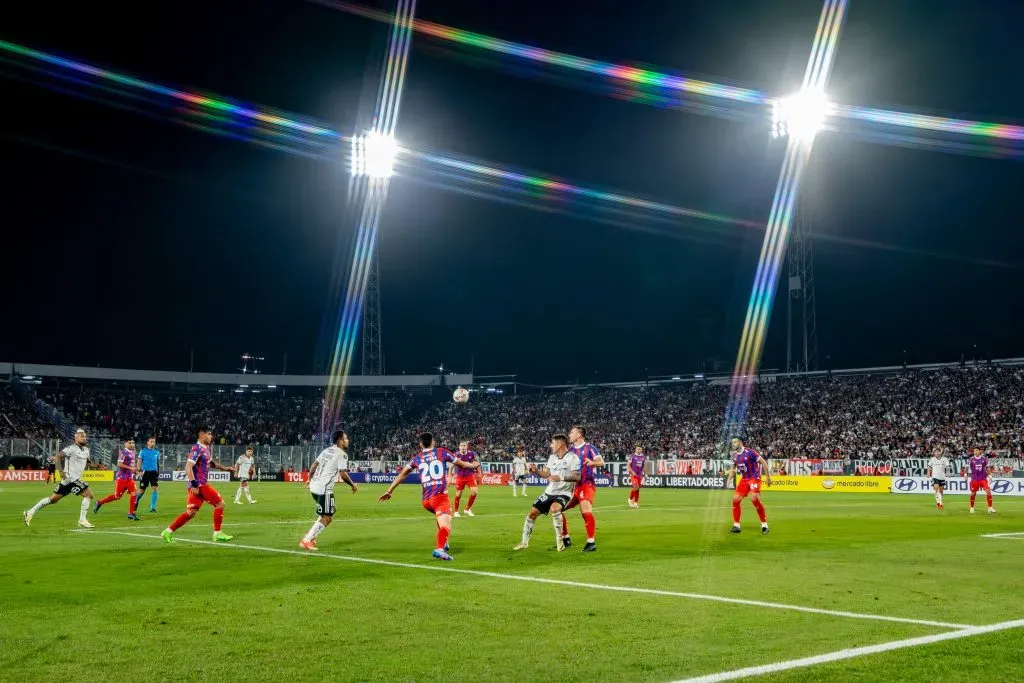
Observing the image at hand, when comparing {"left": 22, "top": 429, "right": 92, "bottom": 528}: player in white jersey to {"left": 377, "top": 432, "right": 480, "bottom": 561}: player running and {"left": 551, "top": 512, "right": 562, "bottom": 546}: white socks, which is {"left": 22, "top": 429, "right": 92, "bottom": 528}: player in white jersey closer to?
{"left": 377, "top": 432, "right": 480, "bottom": 561}: player running

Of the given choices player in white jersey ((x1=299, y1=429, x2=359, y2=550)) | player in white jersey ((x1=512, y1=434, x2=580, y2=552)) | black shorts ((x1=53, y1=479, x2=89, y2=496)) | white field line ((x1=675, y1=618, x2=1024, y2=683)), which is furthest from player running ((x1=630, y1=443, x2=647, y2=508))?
white field line ((x1=675, y1=618, x2=1024, y2=683))

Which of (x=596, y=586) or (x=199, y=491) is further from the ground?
(x=199, y=491)

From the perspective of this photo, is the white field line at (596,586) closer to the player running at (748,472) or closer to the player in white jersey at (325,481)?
the player in white jersey at (325,481)

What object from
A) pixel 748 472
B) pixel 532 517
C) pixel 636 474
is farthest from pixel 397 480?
pixel 636 474

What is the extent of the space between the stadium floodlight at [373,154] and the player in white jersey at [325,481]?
44.6 meters

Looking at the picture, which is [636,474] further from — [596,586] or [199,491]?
[596,586]

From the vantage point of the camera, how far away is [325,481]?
16.5m

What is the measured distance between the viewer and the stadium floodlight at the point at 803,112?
1946 inches

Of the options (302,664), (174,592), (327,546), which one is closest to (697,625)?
(302,664)

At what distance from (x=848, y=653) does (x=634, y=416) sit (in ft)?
224

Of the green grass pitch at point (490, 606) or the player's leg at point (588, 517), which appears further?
the player's leg at point (588, 517)

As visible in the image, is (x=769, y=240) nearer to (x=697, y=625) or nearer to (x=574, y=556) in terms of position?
(x=574, y=556)

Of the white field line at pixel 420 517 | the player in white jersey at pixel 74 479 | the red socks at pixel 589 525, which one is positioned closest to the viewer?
the red socks at pixel 589 525

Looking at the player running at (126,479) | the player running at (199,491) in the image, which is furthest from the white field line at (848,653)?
the player running at (126,479)
